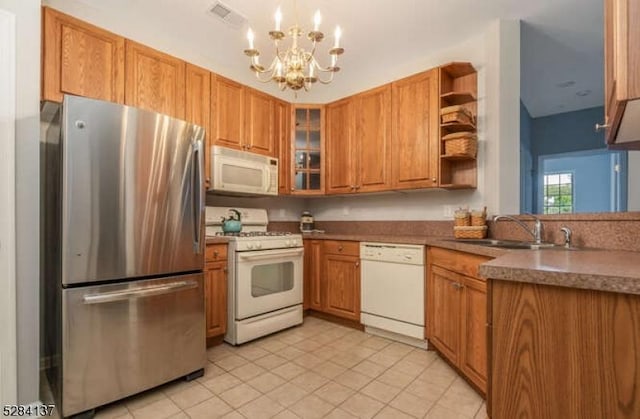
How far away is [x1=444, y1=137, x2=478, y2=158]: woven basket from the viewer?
2574 millimetres

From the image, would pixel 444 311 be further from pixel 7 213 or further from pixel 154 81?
pixel 154 81

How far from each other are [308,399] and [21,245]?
1.76 metres

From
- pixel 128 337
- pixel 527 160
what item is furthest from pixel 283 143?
pixel 527 160

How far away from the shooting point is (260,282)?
2.75 m

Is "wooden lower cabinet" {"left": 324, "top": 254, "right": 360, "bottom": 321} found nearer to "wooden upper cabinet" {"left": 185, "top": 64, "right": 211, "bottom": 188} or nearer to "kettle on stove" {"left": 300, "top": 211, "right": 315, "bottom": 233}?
"kettle on stove" {"left": 300, "top": 211, "right": 315, "bottom": 233}

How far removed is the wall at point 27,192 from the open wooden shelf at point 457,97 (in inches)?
110

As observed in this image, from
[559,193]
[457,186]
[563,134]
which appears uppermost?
[563,134]

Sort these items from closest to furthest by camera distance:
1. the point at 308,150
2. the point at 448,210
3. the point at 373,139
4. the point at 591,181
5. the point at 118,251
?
A: the point at 118,251 → the point at 448,210 → the point at 373,139 → the point at 308,150 → the point at 591,181

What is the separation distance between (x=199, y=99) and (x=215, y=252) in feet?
4.45

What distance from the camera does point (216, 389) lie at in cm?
194

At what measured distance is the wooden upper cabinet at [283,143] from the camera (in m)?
3.46

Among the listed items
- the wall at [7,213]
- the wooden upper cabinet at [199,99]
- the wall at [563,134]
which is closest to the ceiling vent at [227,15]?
the wooden upper cabinet at [199,99]

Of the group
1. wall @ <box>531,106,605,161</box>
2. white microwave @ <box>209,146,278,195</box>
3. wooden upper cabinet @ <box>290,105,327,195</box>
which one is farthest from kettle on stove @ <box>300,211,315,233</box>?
wall @ <box>531,106,605,161</box>

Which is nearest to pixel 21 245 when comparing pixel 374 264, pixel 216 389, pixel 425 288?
pixel 216 389
